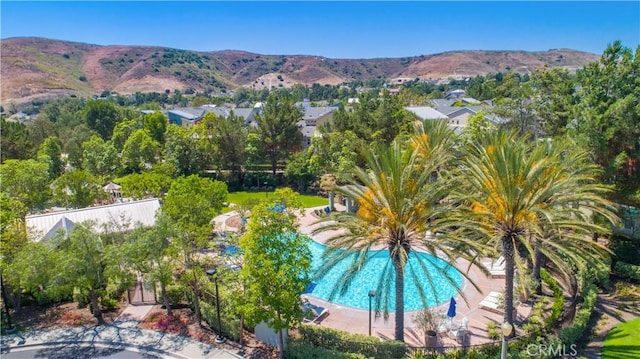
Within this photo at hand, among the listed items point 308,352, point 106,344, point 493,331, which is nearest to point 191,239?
point 106,344

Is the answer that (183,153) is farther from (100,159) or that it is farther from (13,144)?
(13,144)

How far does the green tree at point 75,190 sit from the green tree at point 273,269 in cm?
2226

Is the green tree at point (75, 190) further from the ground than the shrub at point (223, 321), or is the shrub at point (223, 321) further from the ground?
the green tree at point (75, 190)

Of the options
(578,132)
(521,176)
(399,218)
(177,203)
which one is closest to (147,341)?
(177,203)

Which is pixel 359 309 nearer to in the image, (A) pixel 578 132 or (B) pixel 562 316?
(B) pixel 562 316

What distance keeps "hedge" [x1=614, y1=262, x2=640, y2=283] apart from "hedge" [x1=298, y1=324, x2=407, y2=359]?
1524 cm

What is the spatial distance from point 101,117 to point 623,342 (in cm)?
7597

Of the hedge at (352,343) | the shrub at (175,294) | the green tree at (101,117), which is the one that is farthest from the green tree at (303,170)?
the green tree at (101,117)

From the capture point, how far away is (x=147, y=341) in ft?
55.5

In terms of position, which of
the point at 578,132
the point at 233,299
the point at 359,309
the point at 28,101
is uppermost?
the point at 28,101

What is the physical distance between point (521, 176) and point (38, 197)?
3118 centimetres

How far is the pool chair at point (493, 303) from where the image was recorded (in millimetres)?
18609

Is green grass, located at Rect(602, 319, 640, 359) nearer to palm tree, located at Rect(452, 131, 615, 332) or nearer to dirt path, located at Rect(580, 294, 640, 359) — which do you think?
dirt path, located at Rect(580, 294, 640, 359)

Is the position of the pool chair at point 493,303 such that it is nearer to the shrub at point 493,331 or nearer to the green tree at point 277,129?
the shrub at point 493,331
